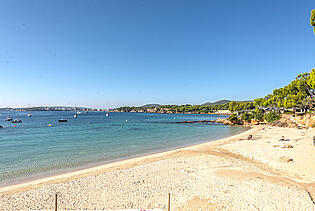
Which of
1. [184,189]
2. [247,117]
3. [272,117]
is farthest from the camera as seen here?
[247,117]

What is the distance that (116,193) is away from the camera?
8.70 m

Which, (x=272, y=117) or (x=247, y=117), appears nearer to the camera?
(x=272, y=117)

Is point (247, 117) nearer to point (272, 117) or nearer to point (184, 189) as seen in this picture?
point (272, 117)

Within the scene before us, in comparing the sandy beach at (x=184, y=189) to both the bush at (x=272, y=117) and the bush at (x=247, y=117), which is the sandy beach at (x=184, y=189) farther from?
the bush at (x=247, y=117)

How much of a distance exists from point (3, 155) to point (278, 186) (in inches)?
968

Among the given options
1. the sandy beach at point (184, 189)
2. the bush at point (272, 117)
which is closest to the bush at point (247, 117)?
the bush at point (272, 117)

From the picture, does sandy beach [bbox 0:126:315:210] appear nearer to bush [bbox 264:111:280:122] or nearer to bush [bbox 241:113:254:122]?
bush [bbox 264:111:280:122]

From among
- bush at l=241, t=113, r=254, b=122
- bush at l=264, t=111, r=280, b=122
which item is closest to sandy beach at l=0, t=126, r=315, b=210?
bush at l=264, t=111, r=280, b=122

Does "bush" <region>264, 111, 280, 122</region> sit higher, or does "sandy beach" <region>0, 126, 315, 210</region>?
"bush" <region>264, 111, 280, 122</region>

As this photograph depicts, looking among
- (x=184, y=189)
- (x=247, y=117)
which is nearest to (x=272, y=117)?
(x=247, y=117)

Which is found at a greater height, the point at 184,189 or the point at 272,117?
the point at 272,117

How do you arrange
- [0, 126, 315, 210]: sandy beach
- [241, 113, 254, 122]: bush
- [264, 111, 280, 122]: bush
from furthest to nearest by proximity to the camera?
1. [241, 113, 254, 122]: bush
2. [264, 111, 280, 122]: bush
3. [0, 126, 315, 210]: sandy beach

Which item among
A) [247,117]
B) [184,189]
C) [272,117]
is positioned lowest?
[184,189]

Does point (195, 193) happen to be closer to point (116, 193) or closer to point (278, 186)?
point (116, 193)
